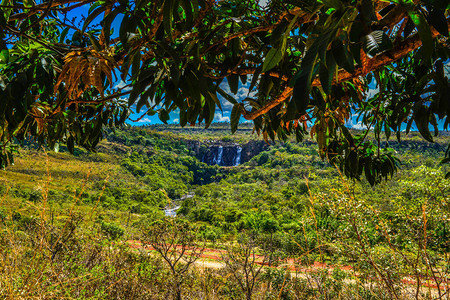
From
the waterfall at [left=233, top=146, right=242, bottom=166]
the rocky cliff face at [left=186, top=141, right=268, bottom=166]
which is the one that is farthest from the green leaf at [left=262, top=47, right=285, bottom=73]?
the waterfall at [left=233, top=146, right=242, bottom=166]

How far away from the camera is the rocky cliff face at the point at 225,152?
63562 millimetres

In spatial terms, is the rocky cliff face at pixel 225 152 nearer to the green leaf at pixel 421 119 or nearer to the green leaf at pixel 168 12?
the green leaf at pixel 421 119

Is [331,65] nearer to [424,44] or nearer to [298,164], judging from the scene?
[424,44]

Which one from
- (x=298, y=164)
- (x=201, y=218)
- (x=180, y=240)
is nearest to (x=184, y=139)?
(x=298, y=164)

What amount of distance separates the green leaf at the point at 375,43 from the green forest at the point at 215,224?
2.33ft

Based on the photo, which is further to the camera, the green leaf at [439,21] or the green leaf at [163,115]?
the green leaf at [163,115]

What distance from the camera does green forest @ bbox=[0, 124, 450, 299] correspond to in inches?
59.6

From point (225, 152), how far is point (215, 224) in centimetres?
4466

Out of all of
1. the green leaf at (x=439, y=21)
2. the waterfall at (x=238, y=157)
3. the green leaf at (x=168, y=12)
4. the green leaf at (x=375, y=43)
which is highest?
the green leaf at (x=168, y=12)

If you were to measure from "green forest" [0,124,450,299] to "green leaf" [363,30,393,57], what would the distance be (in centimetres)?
71

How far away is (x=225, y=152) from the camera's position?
213 ft

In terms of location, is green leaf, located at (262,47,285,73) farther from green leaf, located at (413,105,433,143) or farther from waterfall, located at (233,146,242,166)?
waterfall, located at (233,146,242,166)

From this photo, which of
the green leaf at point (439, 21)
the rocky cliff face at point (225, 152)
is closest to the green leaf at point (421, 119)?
the green leaf at point (439, 21)

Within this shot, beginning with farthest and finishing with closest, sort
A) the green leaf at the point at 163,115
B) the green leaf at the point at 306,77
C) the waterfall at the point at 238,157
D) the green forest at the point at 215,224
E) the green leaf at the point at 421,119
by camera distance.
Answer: the waterfall at the point at 238,157 < the green forest at the point at 215,224 < the green leaf at the point at 163,115 < the green leaf at the point at 421,119 < the green leaf at the point at 306,77
